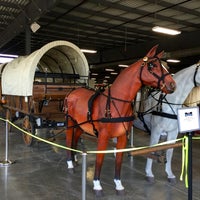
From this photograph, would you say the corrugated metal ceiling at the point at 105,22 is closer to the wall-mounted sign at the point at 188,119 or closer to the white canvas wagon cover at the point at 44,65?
the white canvas wagon cover at the point at 44,65

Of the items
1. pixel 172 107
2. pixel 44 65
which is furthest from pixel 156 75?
pixel 44 65

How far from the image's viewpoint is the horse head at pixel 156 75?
3289mm

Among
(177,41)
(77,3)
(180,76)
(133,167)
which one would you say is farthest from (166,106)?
(177,41)

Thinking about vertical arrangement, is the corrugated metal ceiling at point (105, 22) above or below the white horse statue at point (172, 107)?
above

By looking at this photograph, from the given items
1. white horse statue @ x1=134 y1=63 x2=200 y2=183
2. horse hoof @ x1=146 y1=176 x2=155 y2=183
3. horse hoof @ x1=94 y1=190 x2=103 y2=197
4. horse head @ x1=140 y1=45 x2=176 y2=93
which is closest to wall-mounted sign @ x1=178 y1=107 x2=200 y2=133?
horse head @ x1=140 y1=45 x2=176 y2=93

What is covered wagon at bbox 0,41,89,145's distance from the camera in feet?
18.1

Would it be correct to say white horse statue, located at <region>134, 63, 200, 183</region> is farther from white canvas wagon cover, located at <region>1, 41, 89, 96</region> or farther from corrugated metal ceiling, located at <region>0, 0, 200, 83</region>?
corrugated metal ceiling, located at <region>0, 0, 200, 83</region>

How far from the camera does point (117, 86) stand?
141 inches

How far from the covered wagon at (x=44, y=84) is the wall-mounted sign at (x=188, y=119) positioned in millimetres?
3683

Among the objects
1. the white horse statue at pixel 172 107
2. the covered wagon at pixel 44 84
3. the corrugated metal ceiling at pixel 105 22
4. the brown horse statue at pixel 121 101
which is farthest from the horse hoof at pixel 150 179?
the corrugated metal ceiling at pixel 105 22

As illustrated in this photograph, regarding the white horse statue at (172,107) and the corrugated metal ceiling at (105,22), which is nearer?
the white horse statue at (172,107)

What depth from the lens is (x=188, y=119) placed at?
8.18ft

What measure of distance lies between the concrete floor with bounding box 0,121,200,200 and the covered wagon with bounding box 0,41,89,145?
0.81 m

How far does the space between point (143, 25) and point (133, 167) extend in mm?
8099
